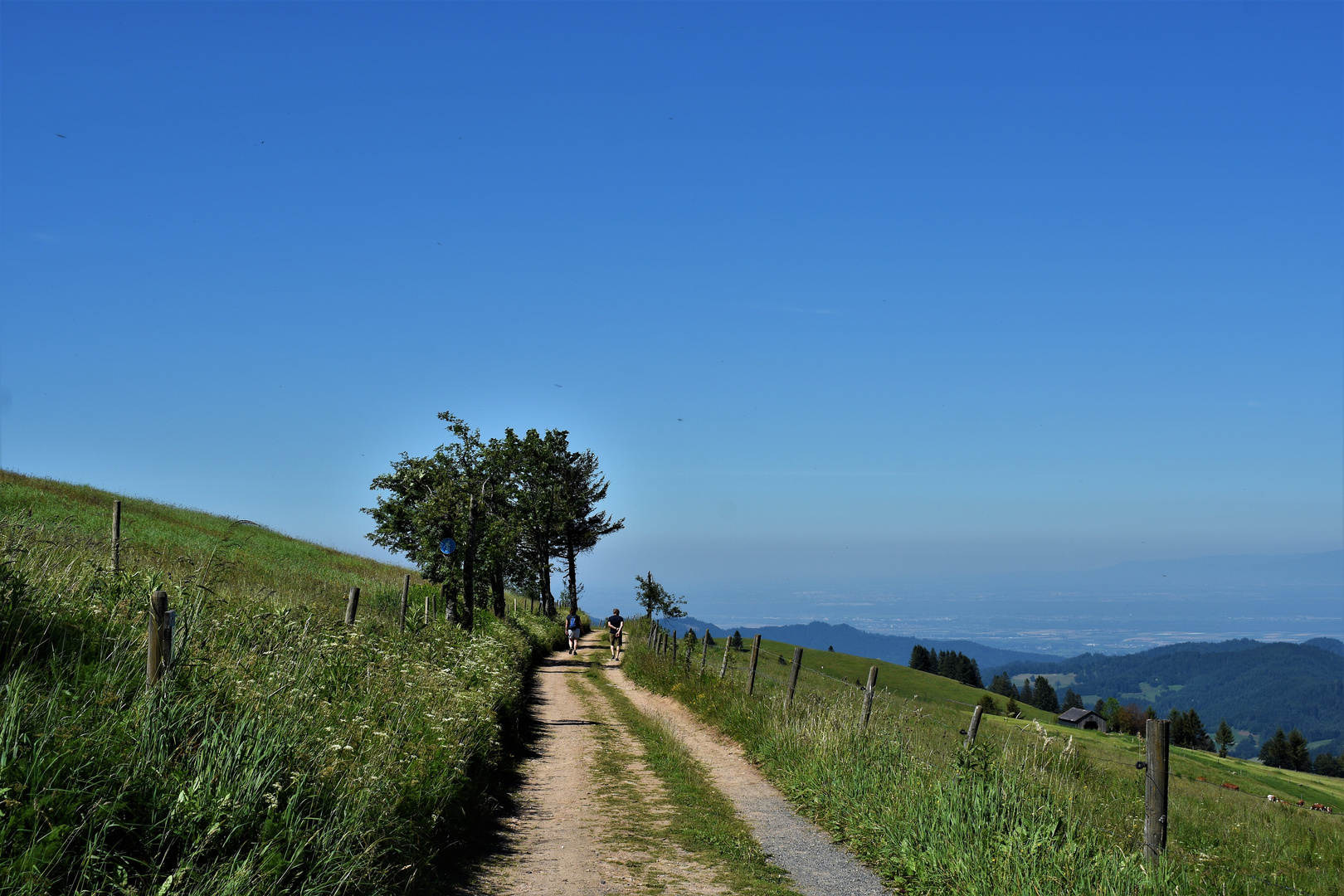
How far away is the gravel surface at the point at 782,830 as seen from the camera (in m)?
8.37

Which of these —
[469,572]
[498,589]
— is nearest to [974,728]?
[469,572]

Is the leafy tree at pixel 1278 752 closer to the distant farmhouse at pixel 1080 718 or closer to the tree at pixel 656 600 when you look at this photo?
the distant farmhouse at pixel 1080 718

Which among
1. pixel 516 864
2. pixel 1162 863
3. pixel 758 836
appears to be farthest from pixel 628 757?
pixel 1162 863

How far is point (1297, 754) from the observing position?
10362 centimetres

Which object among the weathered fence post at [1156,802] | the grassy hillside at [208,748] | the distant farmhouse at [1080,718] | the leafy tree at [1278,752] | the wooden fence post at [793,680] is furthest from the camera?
the leafy tree at [1278,752]

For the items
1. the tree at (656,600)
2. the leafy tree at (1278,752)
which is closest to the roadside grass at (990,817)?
the tree at (656,600)

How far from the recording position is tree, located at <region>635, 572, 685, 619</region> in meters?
59.2

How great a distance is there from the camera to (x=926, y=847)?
8.28 metres

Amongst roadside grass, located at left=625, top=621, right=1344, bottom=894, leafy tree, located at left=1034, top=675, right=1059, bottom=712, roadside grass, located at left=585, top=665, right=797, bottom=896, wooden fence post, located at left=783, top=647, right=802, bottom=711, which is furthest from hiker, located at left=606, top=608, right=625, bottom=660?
leafy tree, located at left=1034, top=675, right=1059, bottom=712

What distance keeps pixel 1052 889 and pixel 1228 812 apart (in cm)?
1727

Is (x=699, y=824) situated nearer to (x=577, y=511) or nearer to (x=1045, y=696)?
(x=577, y=511)

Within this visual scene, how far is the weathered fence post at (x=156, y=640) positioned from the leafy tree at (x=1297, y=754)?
12687cm

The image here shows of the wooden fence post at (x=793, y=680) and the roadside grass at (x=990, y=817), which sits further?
the wooden fence post at (x=793, y=680)

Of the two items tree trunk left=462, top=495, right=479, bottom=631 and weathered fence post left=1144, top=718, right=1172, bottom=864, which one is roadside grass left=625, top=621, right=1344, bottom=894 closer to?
weathered fence post left=1144, top=718, right=1172, bottom=864
